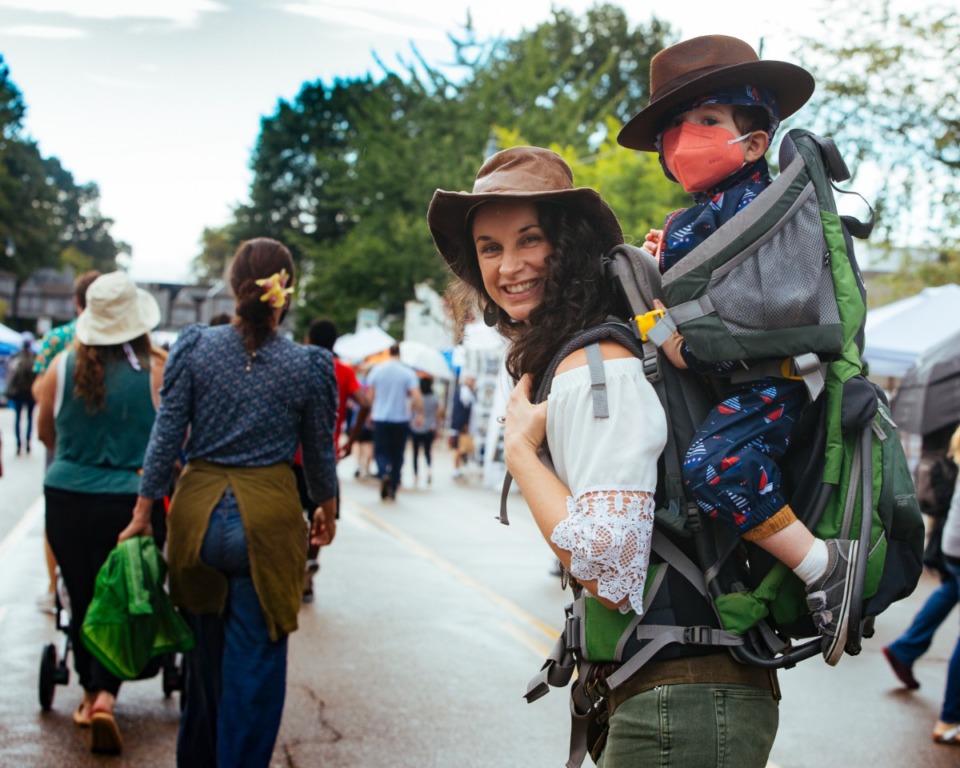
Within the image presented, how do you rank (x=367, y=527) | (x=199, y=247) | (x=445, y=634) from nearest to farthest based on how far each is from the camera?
(x=445, y=634) < (x=367, y=527) < (x=199, y=247)

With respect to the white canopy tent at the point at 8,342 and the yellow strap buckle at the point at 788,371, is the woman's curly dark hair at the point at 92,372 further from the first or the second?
the white canopy tent at the point at 8,342

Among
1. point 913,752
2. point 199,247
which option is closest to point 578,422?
point 913,752

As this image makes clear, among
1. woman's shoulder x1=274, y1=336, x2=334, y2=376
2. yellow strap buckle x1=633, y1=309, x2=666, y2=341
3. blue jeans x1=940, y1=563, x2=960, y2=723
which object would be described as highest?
yellow strap buckle x1=633, y1=309, x2=666, y2=341

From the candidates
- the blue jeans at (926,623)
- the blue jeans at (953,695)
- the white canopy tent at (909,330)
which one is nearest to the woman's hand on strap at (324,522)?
the blue jeans at (953,695)

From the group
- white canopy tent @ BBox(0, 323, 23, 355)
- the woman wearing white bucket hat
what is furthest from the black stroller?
white canopy tent @ BBox(0, 323, 23, 355)

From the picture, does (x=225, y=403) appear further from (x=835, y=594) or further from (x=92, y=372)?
(x=835, y=594)

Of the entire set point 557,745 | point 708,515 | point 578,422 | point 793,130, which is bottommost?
point 557,745

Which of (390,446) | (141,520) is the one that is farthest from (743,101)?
(390,446)

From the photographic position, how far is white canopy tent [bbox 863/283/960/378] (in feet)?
44.1

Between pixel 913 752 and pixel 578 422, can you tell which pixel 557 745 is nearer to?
pixel 913 752

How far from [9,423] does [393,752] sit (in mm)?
31002

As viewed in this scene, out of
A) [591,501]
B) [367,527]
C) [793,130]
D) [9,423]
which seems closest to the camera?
[591,501]

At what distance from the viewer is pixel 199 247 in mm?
110688

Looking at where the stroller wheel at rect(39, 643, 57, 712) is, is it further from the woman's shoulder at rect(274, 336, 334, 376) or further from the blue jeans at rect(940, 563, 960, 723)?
the blue jeans at rect(940, 563, 960, 723)
